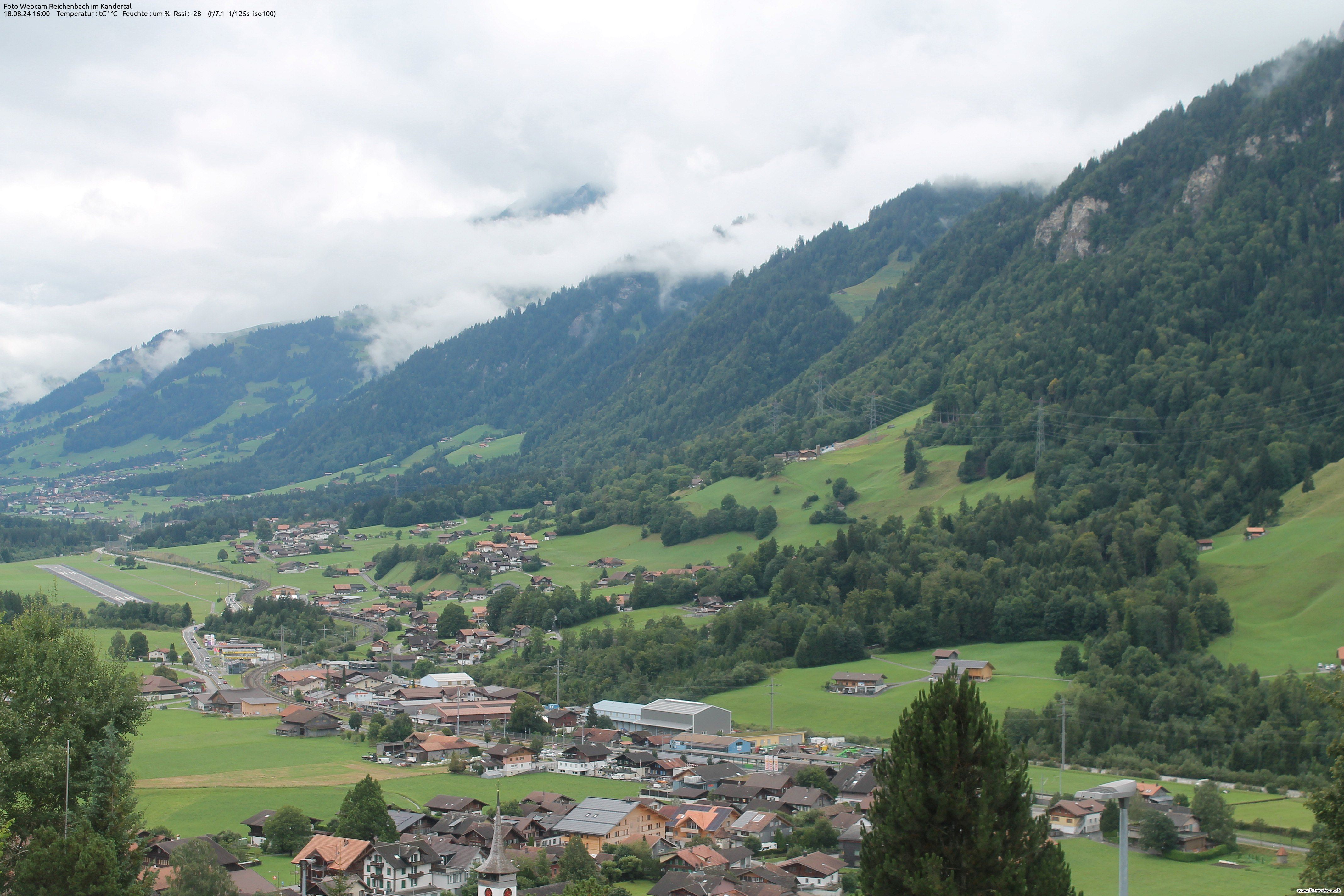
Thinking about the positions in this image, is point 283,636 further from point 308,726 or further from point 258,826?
point 258,826

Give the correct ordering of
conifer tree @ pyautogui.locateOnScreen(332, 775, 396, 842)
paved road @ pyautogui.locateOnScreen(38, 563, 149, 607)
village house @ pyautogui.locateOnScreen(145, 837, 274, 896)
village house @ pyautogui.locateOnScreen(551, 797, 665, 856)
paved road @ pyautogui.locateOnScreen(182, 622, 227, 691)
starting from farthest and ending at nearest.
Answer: paved road @ pyautogui.locateOnScreen(38, 563, 149, 607), paved road @ pyautogui.locateOnScreen(182, 622, 227, 691), village house @ pyautogui.locateOnScreen(551, 797, 665, 856), conifer tree @ pyautogui.locateOnScreen(332, 775, 396, 842), village house @ pyautogui.locateOnScreen(145, 837, 274, 896)

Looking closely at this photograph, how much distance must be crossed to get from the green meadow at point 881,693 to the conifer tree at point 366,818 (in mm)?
27627

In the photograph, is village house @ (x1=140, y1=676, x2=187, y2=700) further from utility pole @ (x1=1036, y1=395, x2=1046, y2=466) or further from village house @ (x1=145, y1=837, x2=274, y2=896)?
utility pole @ (x1=1036, y1=395, x2=1046, y2=466)

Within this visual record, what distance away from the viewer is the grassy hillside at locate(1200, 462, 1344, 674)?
6316cm

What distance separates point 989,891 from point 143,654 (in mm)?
87516

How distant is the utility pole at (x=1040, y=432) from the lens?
105m

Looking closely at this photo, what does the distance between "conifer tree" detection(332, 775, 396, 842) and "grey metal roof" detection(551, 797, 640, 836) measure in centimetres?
638

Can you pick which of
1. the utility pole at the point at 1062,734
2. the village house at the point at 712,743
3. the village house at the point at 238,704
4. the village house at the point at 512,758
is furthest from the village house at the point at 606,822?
the village house at the point at 238,704

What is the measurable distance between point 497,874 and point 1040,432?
286 ft

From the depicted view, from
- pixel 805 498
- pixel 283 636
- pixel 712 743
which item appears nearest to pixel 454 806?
pixel 712 743

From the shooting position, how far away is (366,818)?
41906 mm

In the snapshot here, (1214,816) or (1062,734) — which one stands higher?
(1062,734)

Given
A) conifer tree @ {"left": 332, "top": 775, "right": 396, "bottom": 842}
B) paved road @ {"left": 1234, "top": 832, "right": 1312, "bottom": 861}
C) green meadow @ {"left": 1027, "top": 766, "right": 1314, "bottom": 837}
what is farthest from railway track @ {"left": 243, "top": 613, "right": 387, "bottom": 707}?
paved road @ {"left": 1234, "top": 832, "right": 1312, "bottom": 861}

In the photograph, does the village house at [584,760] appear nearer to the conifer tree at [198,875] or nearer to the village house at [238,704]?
the village house at [238,704]
